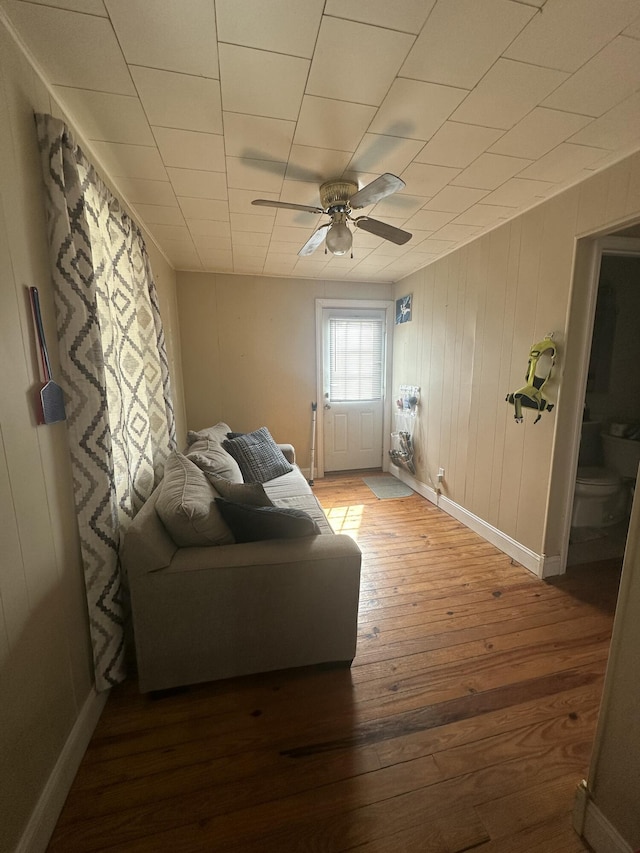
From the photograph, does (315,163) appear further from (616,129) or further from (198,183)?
(616,129)

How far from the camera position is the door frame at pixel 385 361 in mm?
4086

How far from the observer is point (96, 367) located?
130 centimetres

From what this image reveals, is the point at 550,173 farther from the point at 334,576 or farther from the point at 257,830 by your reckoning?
the point at 257,830

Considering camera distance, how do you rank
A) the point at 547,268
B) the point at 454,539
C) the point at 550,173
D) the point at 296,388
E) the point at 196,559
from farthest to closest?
the point at 296,388, the point at 454,539, the point at 547,268, the point at 550,173, the point at 196,559

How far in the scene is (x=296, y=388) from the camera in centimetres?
416

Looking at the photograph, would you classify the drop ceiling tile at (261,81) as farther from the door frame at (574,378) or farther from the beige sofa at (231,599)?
the door frame at (574,378)

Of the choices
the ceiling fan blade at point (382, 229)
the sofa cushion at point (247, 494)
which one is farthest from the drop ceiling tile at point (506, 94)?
the sofa cushion at point (247, 494)

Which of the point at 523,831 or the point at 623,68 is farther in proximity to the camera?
the point at 623,68

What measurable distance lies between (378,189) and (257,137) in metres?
0.59

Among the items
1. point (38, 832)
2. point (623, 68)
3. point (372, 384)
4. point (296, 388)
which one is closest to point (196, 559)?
point (38, 832)

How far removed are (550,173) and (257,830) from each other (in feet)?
10.1

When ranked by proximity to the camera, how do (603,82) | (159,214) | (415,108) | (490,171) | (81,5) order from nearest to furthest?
(81,5)
(603,82)
(415,108)
(490,171)
(159,214)

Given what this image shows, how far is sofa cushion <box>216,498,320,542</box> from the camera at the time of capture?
151cm

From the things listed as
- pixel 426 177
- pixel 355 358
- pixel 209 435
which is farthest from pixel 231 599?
pixel 355 358
